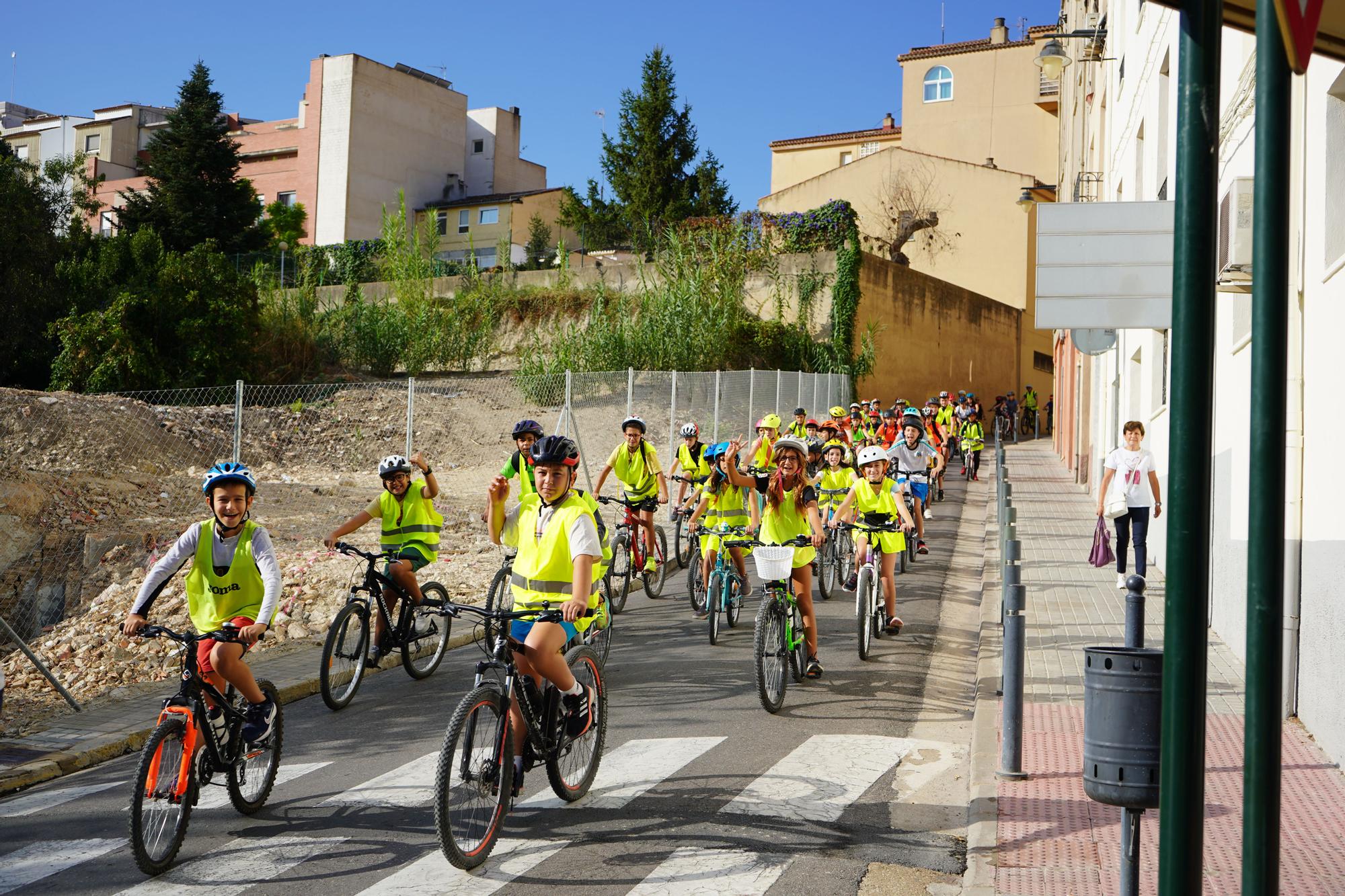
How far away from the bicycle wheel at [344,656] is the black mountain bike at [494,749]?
9.56 feet

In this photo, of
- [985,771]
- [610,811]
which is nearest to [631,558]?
[985,771]

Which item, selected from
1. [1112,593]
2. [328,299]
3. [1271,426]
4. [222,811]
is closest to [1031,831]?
[1271,426]

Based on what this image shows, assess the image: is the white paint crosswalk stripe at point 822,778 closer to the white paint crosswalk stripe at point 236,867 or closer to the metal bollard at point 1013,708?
the metal bollard at point 1013,708

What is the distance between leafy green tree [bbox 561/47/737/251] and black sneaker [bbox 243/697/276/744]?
2004 inches

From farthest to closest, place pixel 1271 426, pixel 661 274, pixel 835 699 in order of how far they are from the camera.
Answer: pixel 661 274
pixel 835 699
pixel 1271 426

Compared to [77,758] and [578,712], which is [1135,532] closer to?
[578,712]

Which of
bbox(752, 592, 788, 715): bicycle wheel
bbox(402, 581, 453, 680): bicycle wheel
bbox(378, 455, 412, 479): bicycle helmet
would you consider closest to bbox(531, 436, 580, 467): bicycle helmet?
bbox(752, 592, 788, 715): bicycle wheel

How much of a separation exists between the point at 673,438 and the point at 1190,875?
2033 centimetres

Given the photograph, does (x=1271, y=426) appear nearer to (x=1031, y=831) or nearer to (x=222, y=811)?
(x=1031, y=831)

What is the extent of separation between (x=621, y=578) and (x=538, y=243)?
48.2m

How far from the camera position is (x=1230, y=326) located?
10.9 meters

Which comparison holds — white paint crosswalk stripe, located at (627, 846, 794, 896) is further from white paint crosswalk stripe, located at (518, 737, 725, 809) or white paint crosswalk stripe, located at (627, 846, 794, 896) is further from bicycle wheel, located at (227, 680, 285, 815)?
bicycle wheel, located at (227, 680, 285, 815)

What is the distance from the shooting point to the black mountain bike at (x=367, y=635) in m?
8.77

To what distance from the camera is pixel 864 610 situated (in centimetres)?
1031
